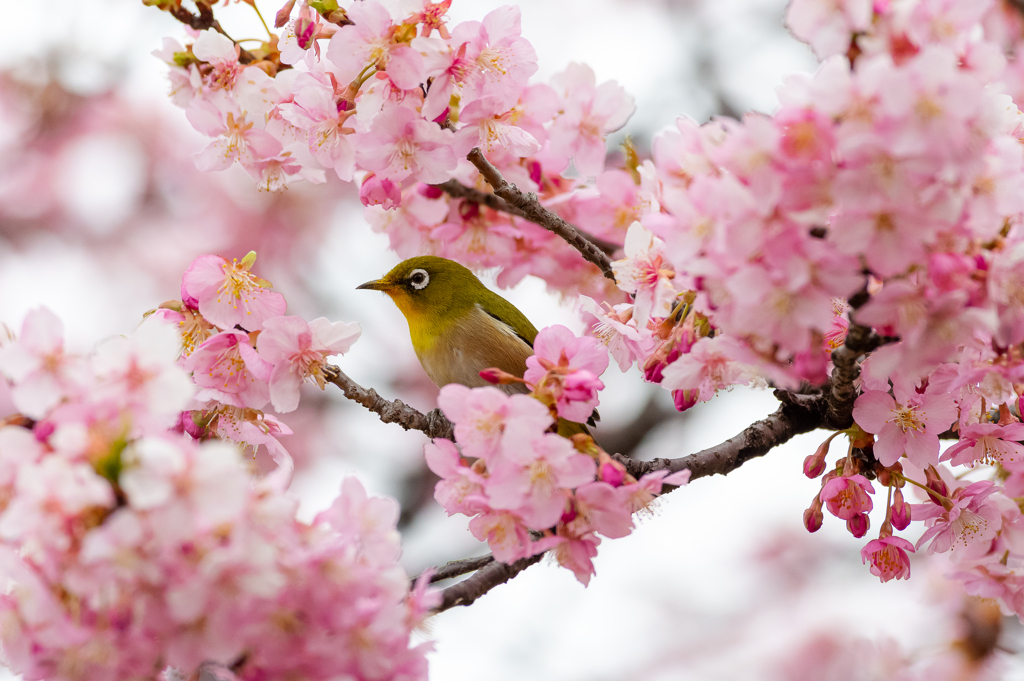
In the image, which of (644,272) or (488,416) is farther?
(644,272)

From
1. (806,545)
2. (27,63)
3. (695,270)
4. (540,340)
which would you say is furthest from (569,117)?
(806,545)

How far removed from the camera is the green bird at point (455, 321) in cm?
331

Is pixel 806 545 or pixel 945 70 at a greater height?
pixel 945 70

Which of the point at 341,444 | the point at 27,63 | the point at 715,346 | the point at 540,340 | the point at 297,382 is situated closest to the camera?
the point at 715,346

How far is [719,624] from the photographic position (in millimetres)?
10172

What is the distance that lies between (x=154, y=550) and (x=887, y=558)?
196 centimetres

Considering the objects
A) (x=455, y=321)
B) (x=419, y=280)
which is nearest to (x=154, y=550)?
(x=455, y=321)

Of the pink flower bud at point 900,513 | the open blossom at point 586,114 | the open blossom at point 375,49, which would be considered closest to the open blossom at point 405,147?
the open blossom at point 375,49

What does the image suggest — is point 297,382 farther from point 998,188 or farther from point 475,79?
point 998,188

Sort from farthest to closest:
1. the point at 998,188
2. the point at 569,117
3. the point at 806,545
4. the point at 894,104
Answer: the point at 806,545
the point at 569,117
the point at 998,188
the point at 894,104

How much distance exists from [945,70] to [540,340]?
102cm

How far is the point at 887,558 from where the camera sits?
2264 mm

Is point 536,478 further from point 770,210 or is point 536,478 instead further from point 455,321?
point 455,321

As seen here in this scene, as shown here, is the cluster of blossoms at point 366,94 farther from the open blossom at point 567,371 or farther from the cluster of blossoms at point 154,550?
the cluster of blossoms at point 154,550
